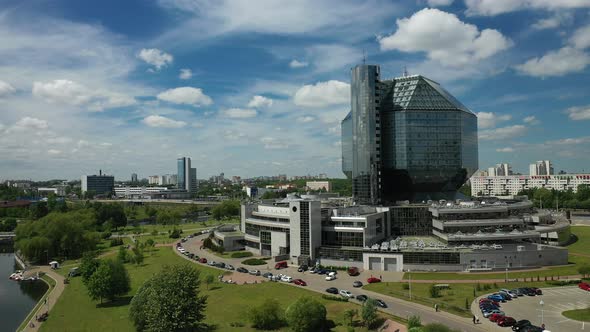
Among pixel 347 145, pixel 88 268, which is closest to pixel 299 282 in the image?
pixel 88 268

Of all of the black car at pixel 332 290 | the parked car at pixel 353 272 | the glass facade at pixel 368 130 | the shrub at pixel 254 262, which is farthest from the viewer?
the glass facade at pixel 368 130

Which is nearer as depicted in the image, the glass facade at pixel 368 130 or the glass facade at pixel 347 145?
the glass facade at pixel 368 130

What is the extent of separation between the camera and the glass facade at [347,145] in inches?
4892

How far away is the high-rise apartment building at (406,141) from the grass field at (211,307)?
172ft

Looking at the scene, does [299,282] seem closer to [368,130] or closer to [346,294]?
[346,294]

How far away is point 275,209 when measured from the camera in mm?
97688

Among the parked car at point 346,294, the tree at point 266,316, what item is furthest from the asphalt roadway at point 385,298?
the tree at point 266,316

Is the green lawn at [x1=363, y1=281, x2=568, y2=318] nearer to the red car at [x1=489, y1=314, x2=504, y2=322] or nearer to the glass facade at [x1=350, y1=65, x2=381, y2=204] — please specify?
the red car at [x1=489, y1=314, x2=504, y2=322]

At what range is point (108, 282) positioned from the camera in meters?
67.2

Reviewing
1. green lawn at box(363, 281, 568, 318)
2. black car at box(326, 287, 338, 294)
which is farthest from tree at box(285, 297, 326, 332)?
green lawn at box(363, 281, 568, 318)

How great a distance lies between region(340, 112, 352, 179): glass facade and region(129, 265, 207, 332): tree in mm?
78591

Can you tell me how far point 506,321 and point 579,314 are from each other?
10026mm

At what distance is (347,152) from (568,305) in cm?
7732

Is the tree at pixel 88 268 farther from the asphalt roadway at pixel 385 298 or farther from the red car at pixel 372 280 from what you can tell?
the red car at pixel 372 280
